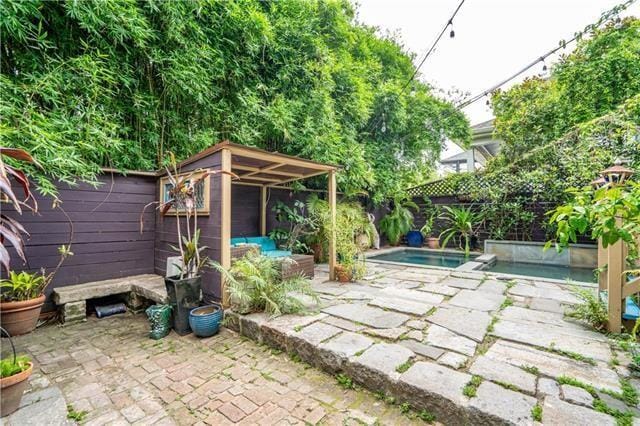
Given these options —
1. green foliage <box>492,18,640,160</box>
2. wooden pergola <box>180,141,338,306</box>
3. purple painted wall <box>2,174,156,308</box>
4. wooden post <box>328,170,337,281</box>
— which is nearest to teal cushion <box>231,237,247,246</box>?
wooden pergola <box>180,141,338,306</box>

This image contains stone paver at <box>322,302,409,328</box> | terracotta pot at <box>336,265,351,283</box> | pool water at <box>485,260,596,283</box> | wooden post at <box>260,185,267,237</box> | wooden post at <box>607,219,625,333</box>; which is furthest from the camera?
wooden post at <box>260,185,267,237</box>

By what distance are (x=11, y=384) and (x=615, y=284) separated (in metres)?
4.14

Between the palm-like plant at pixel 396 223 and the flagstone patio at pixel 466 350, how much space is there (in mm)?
4828

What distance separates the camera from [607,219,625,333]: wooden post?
2.16m

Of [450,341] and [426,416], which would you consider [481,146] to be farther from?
[426,416]

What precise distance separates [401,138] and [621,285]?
23.2 feet

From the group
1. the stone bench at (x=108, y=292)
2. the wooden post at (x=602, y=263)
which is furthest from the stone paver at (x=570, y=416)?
the stone bench at (x=108, y=292)

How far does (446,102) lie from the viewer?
9.24 meters

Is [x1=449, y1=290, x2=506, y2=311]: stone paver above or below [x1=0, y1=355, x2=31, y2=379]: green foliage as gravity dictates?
below

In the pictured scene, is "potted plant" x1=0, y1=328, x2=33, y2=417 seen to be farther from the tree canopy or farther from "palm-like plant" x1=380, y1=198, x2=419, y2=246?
"palm-like plant" x1=380, y1=198, x2=419, y2=246

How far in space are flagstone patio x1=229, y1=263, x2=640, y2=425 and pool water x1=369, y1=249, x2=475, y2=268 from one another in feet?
8.93

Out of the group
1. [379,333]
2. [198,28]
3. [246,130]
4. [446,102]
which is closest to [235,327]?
[379,333]

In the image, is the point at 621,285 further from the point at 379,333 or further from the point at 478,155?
the point at 478,155

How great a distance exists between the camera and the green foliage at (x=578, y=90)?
6535 millimetres
